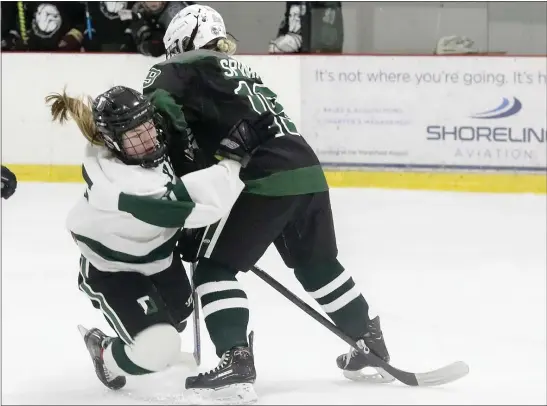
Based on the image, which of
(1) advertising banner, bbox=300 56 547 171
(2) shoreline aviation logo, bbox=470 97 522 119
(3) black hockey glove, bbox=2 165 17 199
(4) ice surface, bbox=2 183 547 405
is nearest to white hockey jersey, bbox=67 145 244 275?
(4) ice surface, bbox=2 183 547 405

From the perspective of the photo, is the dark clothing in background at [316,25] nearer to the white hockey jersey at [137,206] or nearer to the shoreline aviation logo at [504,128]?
the shoreline aviation logo at [504,128]

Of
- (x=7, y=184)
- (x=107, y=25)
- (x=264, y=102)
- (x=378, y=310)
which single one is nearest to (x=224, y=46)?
(x=264, y=102)

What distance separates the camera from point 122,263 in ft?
7.04

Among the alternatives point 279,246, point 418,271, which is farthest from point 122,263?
point 418,271

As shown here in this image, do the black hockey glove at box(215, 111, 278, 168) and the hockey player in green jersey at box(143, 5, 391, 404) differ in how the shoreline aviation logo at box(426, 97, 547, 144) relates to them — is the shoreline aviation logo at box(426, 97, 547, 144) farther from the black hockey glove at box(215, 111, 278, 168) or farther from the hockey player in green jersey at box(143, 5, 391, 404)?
the black hockey glove at box(215, 111, 278, 168)

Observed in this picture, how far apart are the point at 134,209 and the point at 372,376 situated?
791mm

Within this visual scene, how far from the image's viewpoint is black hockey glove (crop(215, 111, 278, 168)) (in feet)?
6.84

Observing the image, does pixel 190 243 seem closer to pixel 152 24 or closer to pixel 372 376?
pixel 372 376

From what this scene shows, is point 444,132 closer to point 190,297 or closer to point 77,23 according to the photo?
point 77,23

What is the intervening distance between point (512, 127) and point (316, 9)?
1.27m

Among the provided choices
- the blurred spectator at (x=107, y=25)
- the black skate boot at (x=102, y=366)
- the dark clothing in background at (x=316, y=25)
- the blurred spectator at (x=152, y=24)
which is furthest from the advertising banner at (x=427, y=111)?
the black skate boot at (x=102, y=366)

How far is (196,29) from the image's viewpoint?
2318 mm

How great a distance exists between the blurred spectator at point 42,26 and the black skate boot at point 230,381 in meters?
3.78

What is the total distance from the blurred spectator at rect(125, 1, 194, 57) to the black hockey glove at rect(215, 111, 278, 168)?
3.26 m
